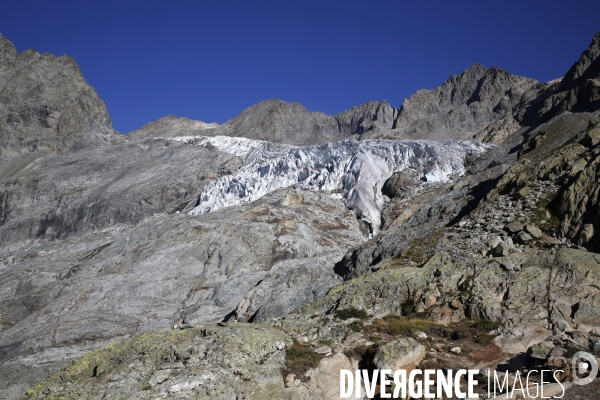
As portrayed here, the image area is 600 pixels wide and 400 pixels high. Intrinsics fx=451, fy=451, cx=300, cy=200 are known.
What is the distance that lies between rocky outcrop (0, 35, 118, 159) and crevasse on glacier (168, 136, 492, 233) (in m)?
61.9

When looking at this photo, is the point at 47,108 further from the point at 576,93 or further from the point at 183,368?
the point at 576,93

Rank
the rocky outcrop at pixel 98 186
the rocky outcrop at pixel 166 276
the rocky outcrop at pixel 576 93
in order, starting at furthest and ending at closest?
the rocky outcrop at pixel 576 93
the rocky outcrop at pixel 98 186
the rocky outcrop at pixel 166 276

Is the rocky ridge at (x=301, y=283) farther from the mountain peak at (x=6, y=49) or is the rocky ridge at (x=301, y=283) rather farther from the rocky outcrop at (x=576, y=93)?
the mountain peak at (x=6, y=49)

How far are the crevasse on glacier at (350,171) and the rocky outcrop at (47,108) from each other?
61937 mm

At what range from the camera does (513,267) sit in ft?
61.4

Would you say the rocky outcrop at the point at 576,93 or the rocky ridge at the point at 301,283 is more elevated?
the rocky outcrop at the point at 576,93

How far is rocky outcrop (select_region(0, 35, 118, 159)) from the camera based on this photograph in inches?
5281

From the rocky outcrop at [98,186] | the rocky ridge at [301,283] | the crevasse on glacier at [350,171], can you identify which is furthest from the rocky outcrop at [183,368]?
the rocky outcrop at [98,186]

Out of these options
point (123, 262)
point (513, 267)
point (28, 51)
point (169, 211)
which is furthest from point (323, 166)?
point (28, 51)

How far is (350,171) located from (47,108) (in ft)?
353

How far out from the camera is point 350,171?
8494 cm

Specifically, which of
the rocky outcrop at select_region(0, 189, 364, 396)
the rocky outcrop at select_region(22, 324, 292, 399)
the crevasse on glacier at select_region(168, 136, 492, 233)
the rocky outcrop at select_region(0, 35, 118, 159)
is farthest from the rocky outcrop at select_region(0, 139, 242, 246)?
the rocky outcrop at select_region(22, 324, 292, 399)

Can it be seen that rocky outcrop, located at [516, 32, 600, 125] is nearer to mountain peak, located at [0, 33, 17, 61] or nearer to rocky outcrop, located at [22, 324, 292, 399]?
rocky outcrop, located at [22, 324, 292, 399]

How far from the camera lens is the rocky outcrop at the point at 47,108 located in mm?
134125
